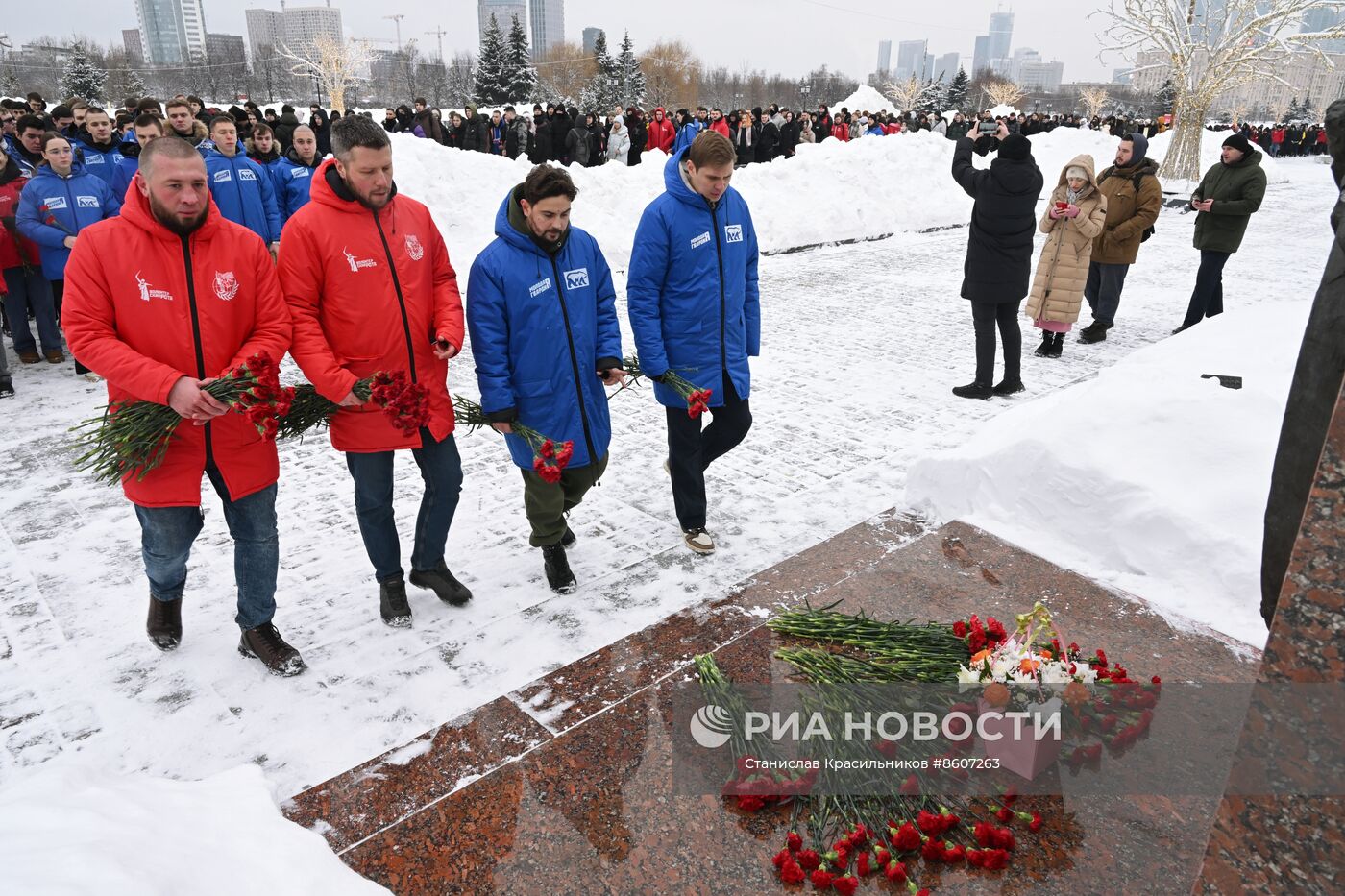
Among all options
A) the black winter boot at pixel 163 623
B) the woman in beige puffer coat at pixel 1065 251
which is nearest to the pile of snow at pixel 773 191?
the woman in beige puffer coat at pixel 1065 251

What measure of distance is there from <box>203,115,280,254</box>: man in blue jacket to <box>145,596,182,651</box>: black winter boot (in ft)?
15.0

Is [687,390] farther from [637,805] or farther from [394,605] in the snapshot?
[637,805]

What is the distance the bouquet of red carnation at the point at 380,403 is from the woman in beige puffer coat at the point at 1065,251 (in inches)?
235

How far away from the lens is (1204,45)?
857 inches

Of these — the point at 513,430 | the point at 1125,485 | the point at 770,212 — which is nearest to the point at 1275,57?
the point at 770,212

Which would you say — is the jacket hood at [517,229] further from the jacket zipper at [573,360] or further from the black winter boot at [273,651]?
the black winter boot at [273,651]

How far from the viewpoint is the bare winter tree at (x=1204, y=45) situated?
2144 centimetres

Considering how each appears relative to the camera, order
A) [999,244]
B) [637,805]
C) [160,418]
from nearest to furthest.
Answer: [637,805], [160,418], [999,244]

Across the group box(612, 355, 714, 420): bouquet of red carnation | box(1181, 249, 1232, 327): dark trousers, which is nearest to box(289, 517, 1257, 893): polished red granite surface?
box(612, 355, 714, 420): bouquet of red carnation

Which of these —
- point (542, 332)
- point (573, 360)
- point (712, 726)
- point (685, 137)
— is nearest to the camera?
point (712, 726)

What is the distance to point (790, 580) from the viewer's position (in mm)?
3969

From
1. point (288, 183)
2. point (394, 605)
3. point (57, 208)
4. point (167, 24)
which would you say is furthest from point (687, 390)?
point (167, 24)

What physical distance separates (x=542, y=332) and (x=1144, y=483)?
283 cm

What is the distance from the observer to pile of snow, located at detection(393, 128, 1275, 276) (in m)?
11.8
